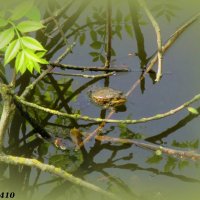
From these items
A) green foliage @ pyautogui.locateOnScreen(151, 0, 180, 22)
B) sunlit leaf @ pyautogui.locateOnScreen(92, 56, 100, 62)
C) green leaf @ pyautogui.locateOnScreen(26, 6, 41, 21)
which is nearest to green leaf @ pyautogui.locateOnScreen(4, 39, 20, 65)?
green leaf @ pyautogui.locateOnScreen(26, 6, 41, 21)

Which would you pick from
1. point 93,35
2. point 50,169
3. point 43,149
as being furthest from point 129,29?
point 50,169

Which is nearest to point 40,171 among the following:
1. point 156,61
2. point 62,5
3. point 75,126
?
point 75,126

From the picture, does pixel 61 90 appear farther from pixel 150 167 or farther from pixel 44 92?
pixel 150 167

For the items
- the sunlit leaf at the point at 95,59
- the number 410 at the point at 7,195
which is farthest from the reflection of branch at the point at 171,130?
the number 410 at the point at 7,195

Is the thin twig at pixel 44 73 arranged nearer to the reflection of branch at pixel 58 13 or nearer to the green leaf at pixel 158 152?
the reflection of branch at pixel 58 13

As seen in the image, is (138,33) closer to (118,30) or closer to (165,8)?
(118,30)

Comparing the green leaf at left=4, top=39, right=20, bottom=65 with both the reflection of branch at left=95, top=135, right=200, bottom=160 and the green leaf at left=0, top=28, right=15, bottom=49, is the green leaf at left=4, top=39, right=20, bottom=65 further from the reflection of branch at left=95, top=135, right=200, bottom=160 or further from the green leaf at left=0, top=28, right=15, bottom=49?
the reflection of branch at left=95, top=135, right=200, bottom=160
